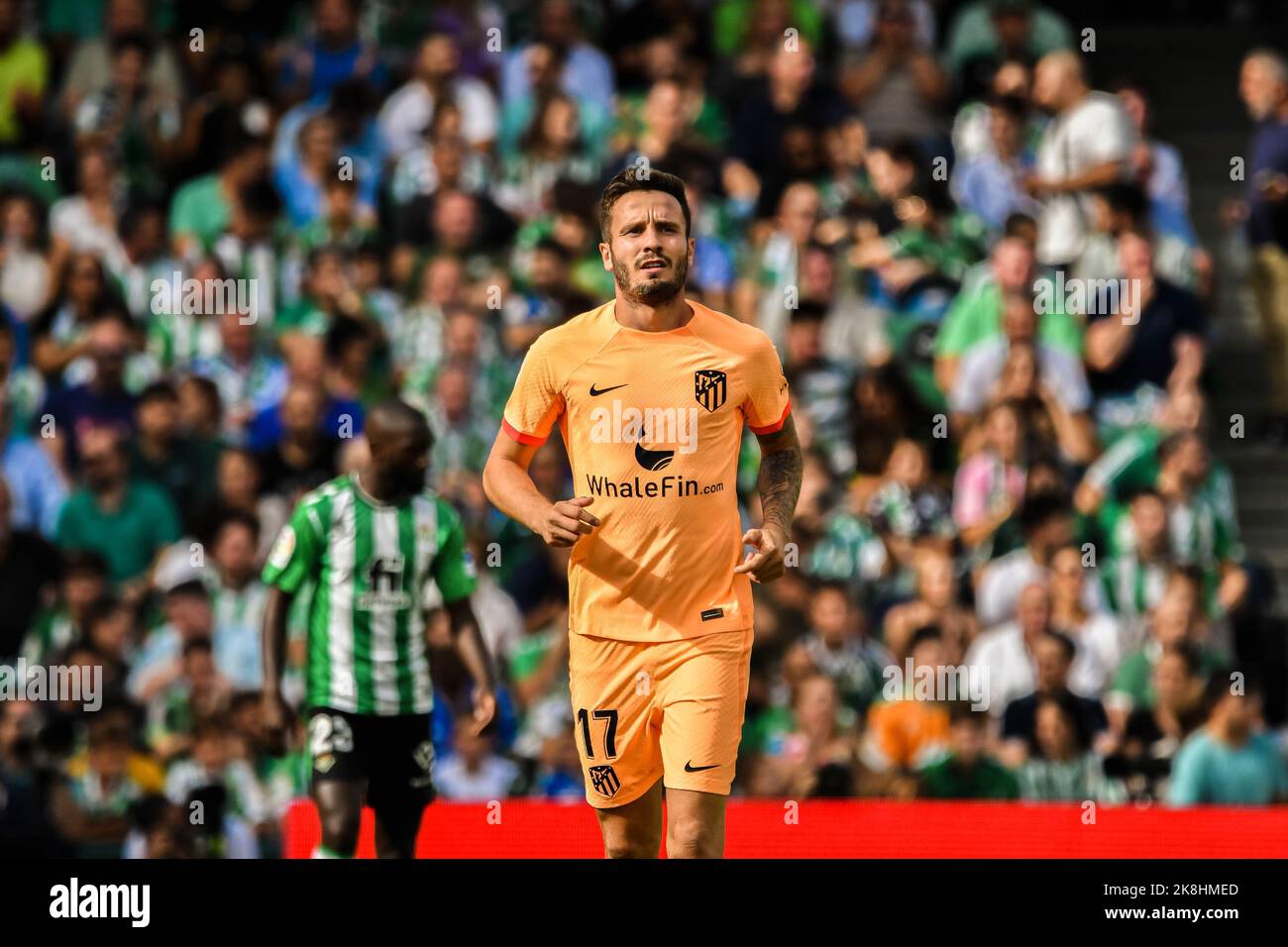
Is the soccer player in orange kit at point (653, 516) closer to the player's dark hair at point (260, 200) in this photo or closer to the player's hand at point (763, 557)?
the player's hand at point (763, 557)

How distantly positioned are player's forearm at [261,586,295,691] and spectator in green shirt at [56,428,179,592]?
4101 mm

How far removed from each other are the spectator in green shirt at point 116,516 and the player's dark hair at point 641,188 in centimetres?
576

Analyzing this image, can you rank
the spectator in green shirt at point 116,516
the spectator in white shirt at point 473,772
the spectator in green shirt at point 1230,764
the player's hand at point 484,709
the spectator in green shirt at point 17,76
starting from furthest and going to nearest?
the spectator in green shirt at point 17,76 → the spectator in green shirt at point 116,516 → the spectator in white shirt at point 473,772 → the spectator in green shirt at point 1230,764 → the player's hand at point 484,709

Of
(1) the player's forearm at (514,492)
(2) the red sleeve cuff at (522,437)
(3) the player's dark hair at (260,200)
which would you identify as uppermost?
(3) the player's dark hair at (260,200)

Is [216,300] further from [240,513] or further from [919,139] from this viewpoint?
[919,139]

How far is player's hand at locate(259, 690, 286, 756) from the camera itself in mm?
7883

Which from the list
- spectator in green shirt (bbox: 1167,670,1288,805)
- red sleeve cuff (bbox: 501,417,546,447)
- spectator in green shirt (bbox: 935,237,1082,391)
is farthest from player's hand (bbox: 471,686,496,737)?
spectator in green shirt (bbox: 935,237,1082,391)

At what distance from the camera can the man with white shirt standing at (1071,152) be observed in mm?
12930

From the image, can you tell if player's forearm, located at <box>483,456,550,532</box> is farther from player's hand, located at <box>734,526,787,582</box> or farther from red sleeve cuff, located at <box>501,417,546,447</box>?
player's hand, located at <box>734,526,787,582</box>

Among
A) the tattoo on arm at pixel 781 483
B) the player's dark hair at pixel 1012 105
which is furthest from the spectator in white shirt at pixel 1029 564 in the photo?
the tattoo on arm at pixel 781 483

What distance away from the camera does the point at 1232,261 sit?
46.7 ft

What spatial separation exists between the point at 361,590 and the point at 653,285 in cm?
186
